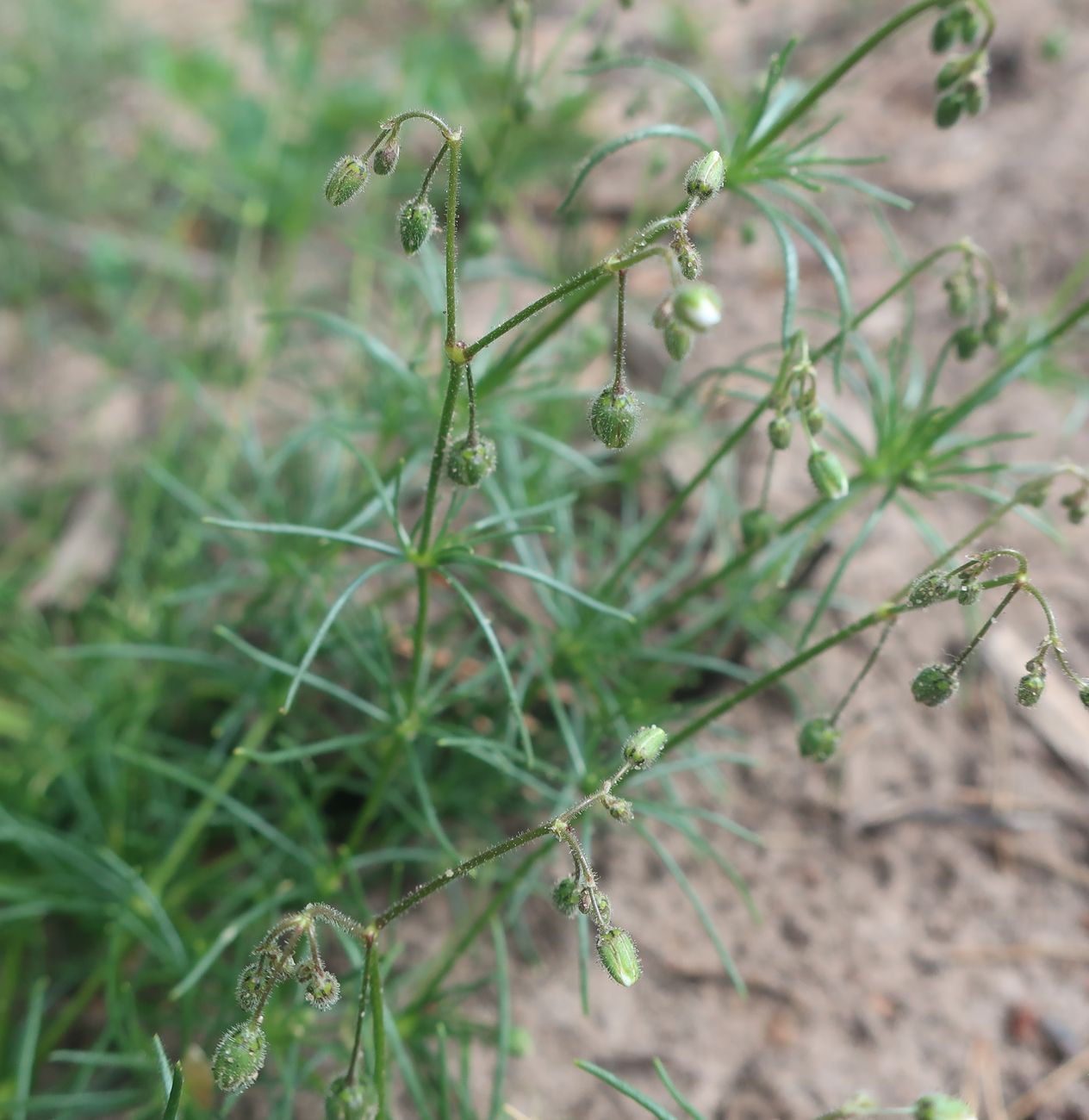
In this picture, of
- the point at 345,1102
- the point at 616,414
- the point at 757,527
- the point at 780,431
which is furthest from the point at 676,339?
the point at 345,1102

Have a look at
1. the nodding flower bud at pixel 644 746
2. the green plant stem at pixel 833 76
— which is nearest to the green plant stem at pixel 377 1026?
the nodding flower bud at pixel 644 746

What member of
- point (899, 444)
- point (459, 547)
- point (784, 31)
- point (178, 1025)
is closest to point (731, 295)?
point (784, 31)

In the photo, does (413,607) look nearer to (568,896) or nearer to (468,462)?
(468,462)

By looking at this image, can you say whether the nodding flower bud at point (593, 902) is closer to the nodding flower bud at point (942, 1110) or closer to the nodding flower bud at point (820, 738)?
the nodding flower bud at point (942, 1110)

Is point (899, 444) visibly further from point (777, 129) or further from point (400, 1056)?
point (400, 1056)

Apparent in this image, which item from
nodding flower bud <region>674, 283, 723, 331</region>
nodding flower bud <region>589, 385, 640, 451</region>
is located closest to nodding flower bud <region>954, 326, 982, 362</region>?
nodding flower bud <region>589, 385, 640, 451</region>

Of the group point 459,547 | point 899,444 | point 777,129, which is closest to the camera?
point 459,547

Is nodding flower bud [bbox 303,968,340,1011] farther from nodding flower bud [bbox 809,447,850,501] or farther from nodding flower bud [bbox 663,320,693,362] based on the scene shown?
nodding flower bud [bbox 809,447,850,501]
